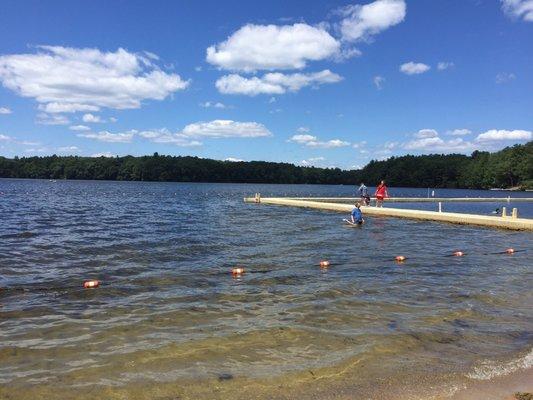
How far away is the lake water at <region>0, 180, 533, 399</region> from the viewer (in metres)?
6.80

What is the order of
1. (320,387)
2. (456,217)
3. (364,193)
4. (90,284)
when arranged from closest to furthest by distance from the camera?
1. (320,387)
2. (90,284)
3. (456,217)
4. (364,193)

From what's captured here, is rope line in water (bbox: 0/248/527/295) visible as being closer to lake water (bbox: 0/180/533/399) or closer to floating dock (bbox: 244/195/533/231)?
lake water (bbox: 0/180/533/399)

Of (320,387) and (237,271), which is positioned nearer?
(320,387)

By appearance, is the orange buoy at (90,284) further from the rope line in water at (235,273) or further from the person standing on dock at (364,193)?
the person standing on dock at (364,193)

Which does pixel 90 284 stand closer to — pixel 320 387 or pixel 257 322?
pixel 257 322

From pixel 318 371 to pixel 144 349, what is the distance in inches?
119

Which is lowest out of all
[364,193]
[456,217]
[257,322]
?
[257,322]

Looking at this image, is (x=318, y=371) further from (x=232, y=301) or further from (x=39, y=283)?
(x=39, y=283)

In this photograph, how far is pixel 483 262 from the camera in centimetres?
1769

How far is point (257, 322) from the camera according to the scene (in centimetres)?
959

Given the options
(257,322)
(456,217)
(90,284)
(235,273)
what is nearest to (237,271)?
(235,273)

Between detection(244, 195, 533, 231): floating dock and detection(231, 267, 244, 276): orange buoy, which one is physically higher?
detection(244, 195, 533, 231): floating dock

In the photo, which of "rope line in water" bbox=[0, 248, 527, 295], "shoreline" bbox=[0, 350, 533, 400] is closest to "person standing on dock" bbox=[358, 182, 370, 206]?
"rope line in water" bbox=[0, 248, 527, 295]

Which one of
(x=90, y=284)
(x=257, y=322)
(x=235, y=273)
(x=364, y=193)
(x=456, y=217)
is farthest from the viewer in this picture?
(x=364, y=193)
